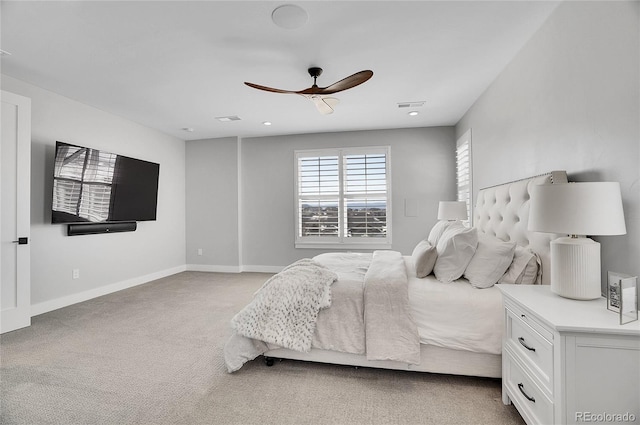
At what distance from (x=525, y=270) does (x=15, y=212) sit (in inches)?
182

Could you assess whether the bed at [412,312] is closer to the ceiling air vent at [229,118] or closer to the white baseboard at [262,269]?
the ceiling air vent at [229,118]

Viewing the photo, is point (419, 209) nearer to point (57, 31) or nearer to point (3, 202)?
point (57, 31)

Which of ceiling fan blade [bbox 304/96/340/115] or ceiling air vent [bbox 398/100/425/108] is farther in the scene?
ceiling air vent [bbox 398/100/425/108]

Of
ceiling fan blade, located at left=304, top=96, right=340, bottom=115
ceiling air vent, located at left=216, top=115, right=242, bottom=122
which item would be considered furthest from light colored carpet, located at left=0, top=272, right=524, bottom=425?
ceiling air vent, located at left=216, top=115, right=242, bottom=122

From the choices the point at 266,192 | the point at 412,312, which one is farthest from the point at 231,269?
the point at 412,312

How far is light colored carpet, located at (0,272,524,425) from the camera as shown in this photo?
1.71m

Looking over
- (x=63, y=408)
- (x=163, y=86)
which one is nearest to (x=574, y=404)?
(x=63, y=408)

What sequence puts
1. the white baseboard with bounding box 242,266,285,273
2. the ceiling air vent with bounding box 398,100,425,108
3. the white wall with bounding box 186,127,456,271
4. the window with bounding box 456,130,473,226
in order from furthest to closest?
the white baseboard with bounding box 242,266,285,273, the white wall with bounding box 186,127,456,271, the window with bounding box 456,130,473,226, the ceiling air vent with bounding box 398,100,425,108

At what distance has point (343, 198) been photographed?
5.35 meters

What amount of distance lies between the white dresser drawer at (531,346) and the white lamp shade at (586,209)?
1.65ft

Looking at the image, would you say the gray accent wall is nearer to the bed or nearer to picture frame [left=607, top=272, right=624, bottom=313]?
the bed

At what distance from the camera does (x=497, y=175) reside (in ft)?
10.4

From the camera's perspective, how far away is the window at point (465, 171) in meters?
4.06

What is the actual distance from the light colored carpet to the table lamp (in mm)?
853
